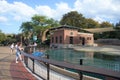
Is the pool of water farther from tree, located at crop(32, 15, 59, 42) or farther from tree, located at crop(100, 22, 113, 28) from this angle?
tree, located at crop(100, 22, 113, 28)

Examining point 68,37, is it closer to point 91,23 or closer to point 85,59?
point 91,23

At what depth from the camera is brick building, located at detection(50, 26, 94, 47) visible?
70.5 metres

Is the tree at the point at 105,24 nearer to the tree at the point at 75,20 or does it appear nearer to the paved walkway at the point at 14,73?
the tree at the point at 75,20

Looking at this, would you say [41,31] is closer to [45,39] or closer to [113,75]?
[45,39]

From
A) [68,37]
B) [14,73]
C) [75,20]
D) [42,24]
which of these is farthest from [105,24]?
[14,73]

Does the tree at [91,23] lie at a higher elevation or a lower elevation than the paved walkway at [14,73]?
higher

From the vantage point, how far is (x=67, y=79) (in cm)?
977

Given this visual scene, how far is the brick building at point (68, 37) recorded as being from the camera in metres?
70.5

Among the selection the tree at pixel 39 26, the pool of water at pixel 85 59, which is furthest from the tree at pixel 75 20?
the pool of water at pixel 85 59

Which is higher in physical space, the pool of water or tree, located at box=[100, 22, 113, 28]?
tree, located at box=[100, 22, 113, 28]

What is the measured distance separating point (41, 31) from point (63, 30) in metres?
16.9

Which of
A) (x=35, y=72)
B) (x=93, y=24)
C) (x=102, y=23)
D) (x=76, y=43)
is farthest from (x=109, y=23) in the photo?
(x=35, y=72)

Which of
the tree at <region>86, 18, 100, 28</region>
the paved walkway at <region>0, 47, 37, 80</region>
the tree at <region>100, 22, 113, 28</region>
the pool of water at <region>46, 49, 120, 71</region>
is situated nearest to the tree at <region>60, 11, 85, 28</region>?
the tree at <region>86, 18, 100, 28</region>

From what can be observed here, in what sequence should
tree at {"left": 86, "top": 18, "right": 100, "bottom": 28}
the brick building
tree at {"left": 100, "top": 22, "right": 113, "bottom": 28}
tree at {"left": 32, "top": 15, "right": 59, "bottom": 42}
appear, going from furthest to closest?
tree at {"left": 100, "top": 22, "right": 113, "bottom": 28} → tree at {"left": 86, "top": 18, "right": 100, "bottom": 28} → tree at {"left": 32, "top": 15, "right": 59, "bottom": 42} → the brick building
